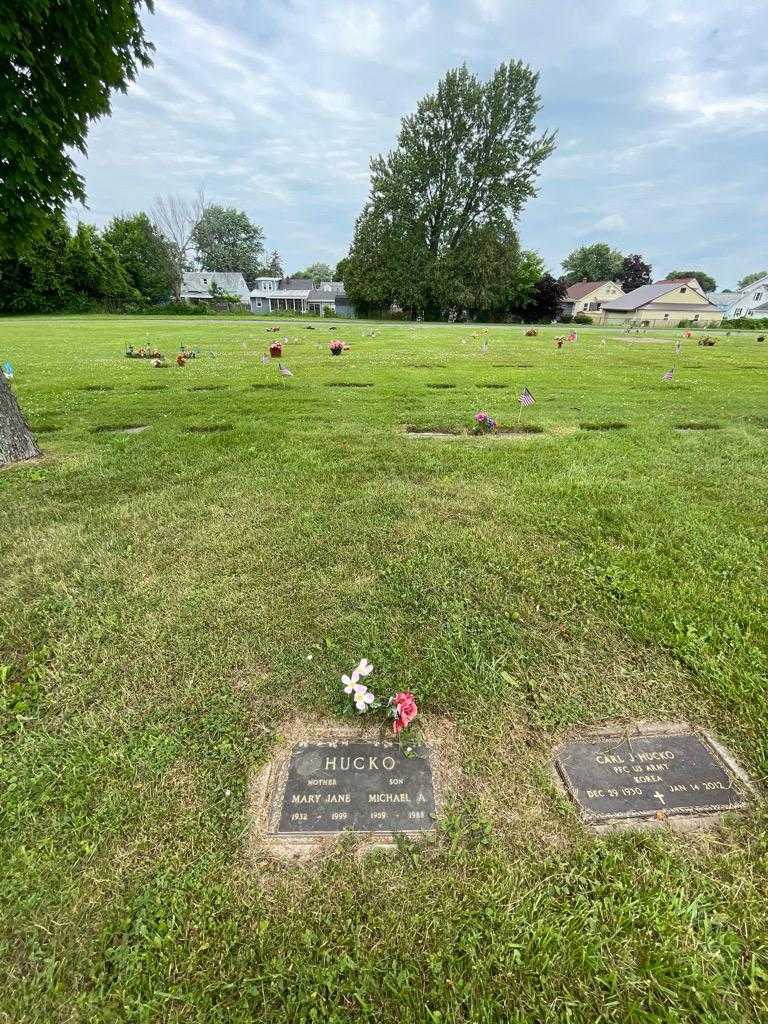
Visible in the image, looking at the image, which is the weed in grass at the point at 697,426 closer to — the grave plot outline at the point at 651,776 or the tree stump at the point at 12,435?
the grave plot outline at the point at 651,776

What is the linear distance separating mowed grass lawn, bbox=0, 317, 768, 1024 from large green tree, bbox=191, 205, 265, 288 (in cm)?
8811

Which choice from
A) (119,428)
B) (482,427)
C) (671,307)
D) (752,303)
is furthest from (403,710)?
(752,303)

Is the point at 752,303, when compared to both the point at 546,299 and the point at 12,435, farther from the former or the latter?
the point at 12,435

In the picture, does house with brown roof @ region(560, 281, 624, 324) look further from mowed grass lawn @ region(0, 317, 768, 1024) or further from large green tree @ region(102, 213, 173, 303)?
mowed grass lawn @ region(0, 317, 768, 1024)

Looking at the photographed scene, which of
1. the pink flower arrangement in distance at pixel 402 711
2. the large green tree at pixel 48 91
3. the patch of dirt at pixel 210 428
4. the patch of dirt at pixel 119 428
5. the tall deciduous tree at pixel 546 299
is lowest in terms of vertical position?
the pink flower arrangement in distance at pixel 402 711

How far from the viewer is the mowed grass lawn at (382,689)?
4.15 ft

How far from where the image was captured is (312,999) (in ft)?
4.00

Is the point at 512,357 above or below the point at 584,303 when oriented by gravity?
below

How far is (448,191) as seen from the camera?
45.3 m

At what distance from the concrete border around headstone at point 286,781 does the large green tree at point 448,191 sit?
48.9 meters

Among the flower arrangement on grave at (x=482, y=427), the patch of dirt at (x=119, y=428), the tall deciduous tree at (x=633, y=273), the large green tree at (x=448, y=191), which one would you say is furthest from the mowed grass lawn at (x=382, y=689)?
the tall deciduous tree at (x=633, y=273)

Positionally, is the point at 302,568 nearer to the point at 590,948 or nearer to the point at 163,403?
the point at 590,948

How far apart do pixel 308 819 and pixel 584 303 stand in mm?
79749

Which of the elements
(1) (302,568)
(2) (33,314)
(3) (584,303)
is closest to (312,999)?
(1) (302,568)
